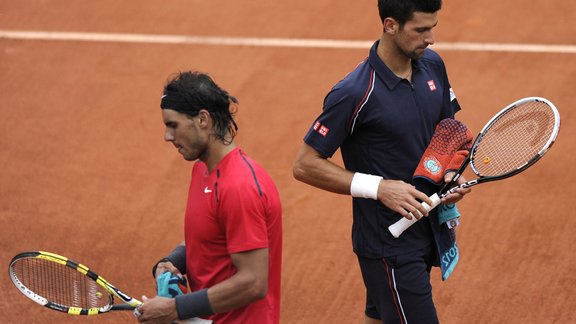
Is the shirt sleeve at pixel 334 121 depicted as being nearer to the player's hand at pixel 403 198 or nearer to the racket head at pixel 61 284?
the player's hand at pixel 403 198

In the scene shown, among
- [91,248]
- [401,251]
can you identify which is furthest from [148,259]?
[401,251]

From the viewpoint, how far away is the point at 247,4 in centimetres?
1188

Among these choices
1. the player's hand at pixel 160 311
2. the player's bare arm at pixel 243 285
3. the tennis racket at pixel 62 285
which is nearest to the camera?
the player's bare arm at pixel 243 285

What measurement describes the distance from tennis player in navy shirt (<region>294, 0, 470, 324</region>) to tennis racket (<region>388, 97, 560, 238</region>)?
17 centimetres

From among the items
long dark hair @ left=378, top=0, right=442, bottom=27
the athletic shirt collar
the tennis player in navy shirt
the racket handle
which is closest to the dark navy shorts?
the tennis player in navy shirt

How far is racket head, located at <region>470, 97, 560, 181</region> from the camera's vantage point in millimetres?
5434

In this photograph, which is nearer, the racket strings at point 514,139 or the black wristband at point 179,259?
the black wristband at point 179,259

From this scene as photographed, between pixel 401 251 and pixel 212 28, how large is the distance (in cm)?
652

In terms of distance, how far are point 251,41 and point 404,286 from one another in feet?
20.1

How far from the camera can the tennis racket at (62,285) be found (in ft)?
16.7

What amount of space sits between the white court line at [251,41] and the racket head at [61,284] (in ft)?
19.8

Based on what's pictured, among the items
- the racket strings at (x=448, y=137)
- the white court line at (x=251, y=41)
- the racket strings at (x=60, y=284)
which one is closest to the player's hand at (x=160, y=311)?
the racket strings at (x=60, y=284)

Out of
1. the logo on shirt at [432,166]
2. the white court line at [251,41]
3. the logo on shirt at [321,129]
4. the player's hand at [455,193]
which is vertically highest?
the white court line at [251,41]

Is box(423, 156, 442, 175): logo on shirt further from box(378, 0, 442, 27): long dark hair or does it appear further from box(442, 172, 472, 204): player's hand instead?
box(378, 0, 442, 27): long dark hair
